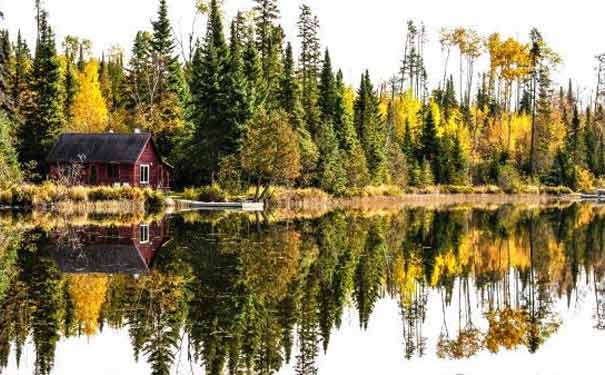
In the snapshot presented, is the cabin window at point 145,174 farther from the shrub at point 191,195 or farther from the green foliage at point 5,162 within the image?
the green foliage at point 5,162

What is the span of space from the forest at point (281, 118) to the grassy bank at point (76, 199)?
4.45 ft

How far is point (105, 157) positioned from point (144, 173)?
2748mm

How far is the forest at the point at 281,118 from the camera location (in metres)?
49.4

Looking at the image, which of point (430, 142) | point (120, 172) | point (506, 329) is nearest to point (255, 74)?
point (120, 172)

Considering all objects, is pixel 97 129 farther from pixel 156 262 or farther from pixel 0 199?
pixel 156 262

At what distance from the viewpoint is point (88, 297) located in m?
12.9

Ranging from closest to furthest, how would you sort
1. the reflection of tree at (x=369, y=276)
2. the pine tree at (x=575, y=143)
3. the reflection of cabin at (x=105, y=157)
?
the reflection of tree at (x=369, y=276) < the reflection of cabin at (x=105, y=157) < the pine tree at (x=575, y=143)

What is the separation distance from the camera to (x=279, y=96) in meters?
55.3

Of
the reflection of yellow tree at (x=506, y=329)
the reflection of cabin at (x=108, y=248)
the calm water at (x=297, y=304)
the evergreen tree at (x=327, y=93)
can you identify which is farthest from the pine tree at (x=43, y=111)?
the reflection of yellow tree at (x=506, y=329)

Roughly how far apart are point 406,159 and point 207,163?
807 inches

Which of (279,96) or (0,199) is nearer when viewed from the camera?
(0,199)

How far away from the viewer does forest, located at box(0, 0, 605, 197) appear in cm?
4944

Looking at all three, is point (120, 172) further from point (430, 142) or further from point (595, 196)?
point (595, 196)

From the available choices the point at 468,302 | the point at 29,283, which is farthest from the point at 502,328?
the point at 29,283
